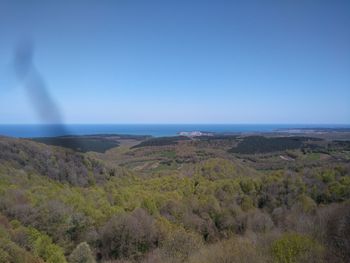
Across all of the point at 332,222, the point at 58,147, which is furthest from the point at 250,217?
the point at 58,147

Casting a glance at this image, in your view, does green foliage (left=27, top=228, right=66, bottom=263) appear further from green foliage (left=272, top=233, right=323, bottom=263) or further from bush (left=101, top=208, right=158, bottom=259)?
green foliage (left=272, top=233, right=323, bottom=263)

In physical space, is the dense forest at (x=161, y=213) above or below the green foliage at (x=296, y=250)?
below

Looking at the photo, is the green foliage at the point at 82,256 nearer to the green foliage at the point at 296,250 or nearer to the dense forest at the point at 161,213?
the dense forest at the point at 161,213

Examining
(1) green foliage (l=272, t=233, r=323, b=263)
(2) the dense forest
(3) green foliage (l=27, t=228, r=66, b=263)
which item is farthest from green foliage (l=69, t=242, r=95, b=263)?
(1) green foliage (l=272, t=233, r=323, b=263)

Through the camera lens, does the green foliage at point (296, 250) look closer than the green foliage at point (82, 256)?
Yes

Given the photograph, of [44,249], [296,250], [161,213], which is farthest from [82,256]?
[161,213]

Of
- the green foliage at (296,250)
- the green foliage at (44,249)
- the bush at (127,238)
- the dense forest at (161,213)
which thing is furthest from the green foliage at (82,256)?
the green foliage at (296,250)

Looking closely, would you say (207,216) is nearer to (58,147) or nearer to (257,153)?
(58,147)
